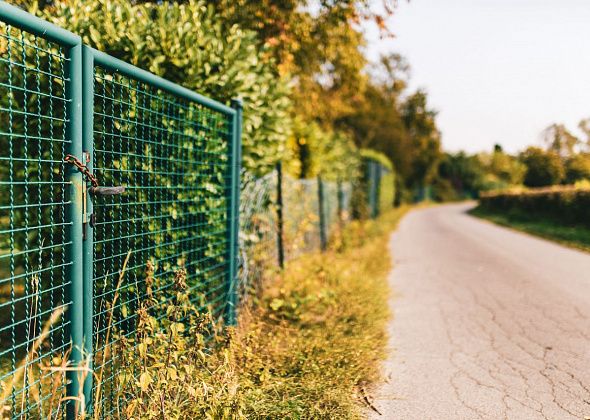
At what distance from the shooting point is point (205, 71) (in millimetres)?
4246

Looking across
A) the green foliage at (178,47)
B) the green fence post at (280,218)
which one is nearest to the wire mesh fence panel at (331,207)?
the green fence post at (280,218)

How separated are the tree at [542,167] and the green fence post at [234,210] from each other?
28925 mm

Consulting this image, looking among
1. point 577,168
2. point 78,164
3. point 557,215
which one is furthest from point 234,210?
point 577,168

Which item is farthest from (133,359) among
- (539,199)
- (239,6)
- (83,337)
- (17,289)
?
(539,199)

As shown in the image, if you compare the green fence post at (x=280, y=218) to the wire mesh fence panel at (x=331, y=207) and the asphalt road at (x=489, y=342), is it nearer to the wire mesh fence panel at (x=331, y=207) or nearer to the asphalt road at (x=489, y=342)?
the asphalt road at (x=489, y=342)

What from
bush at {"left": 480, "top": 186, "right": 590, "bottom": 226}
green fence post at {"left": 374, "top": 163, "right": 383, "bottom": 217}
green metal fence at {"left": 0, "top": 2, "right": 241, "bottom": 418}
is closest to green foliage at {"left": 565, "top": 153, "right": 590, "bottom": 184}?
bush at {"left": 480, "top": 186, "right": 590, "bottom": 226}

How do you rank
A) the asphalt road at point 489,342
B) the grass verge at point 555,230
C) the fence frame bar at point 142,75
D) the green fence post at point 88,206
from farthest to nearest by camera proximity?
the grass verge at point 555,230
the asphalt road at point 489,342
the fence frame bar at point 142,75
the green fence post at point 88,206

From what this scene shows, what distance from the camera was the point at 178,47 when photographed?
397cm

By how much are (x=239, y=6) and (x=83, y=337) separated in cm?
690

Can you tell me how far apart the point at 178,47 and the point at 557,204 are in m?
17.1

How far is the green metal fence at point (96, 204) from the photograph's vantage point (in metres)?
2.15

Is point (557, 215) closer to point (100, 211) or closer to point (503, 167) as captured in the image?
point (100, 211)

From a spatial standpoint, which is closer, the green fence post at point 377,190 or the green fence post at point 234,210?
the green fence post at point 234,210

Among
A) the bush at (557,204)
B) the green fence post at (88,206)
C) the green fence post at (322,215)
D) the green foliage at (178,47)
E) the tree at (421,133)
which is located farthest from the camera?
the tree at (421,133)
